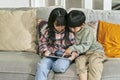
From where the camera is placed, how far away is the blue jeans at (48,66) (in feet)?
6.92

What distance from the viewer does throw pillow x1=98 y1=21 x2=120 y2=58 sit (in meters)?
2.49

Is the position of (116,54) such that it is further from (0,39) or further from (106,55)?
(0,39)

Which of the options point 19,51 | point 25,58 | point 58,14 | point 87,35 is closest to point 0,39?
point 19,51

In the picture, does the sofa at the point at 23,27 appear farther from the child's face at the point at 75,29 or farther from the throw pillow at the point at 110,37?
the child's face at the point at 75,29

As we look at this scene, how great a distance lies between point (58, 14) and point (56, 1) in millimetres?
1144

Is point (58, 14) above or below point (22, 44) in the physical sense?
above

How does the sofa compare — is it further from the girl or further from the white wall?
the white wall

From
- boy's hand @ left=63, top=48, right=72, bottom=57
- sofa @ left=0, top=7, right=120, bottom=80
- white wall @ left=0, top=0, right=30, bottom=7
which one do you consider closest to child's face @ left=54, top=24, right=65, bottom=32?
boy's hand @ left=63, top=48, right=72, bottom=57

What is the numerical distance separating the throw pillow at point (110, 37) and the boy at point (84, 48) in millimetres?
150

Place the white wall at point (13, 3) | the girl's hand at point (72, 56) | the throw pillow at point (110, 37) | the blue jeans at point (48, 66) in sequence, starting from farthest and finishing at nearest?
the white wall at point (13, 3)
the throw pillow at point (110, 37)
the girl's hand at point (72, 56)
the blue jeans at point (48, 66)

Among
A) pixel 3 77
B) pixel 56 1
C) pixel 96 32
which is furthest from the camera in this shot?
pixel 56 1

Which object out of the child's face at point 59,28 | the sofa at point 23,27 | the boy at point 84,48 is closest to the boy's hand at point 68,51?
the boy at point 84,48

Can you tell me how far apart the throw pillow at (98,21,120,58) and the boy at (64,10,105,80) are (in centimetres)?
15

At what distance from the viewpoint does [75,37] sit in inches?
94.5
